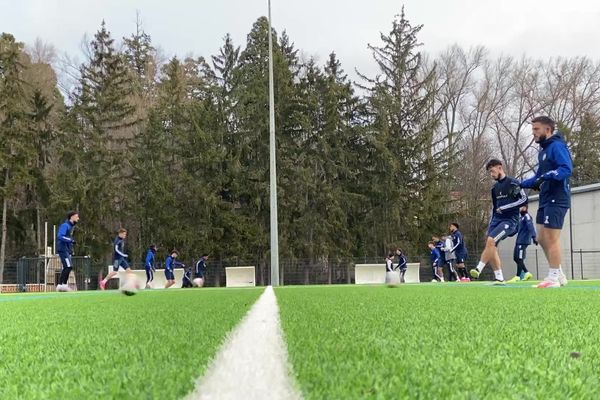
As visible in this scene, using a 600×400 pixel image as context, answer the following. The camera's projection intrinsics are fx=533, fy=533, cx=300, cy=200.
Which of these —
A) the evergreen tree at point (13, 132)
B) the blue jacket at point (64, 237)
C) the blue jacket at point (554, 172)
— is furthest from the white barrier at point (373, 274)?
the evergreen tree at point (13, 132)

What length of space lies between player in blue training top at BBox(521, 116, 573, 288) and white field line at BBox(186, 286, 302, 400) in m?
5.29

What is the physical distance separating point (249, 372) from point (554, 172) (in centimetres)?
592

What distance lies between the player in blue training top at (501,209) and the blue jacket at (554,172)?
1681mm

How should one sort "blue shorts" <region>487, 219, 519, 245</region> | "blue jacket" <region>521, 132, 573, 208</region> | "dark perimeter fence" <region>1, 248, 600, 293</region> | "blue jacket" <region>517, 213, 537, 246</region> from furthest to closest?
"dark perimeter fence" <region>1, 248, 600, 293</region>
"blue jacket" <region>517, 213, 537, 246</region>
"blue shorts" <region>487, 219, 519, 245</region>
"blue jacket" <region>521, 132, 573, 208</region>

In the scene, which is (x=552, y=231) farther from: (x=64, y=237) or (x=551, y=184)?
(x=64, y=237)

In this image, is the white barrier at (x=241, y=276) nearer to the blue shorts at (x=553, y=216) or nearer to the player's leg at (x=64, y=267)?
the player's leg at (x=64, y=267)

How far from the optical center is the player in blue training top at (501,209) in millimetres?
8586

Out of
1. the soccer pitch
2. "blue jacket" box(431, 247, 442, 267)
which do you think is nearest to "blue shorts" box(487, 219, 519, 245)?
the soccer pitch

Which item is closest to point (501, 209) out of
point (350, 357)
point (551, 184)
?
point (551, 184)

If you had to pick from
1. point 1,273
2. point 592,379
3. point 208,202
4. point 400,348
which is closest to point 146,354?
point 400,348

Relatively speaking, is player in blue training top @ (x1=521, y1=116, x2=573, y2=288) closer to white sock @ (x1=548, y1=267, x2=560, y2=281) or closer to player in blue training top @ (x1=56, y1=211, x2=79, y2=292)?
white sock @ (x1=548, y1=267, x2=560, y2=281)

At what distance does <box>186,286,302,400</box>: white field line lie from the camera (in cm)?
132

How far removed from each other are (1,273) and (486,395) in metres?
31.6

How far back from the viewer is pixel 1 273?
92.4 ft
